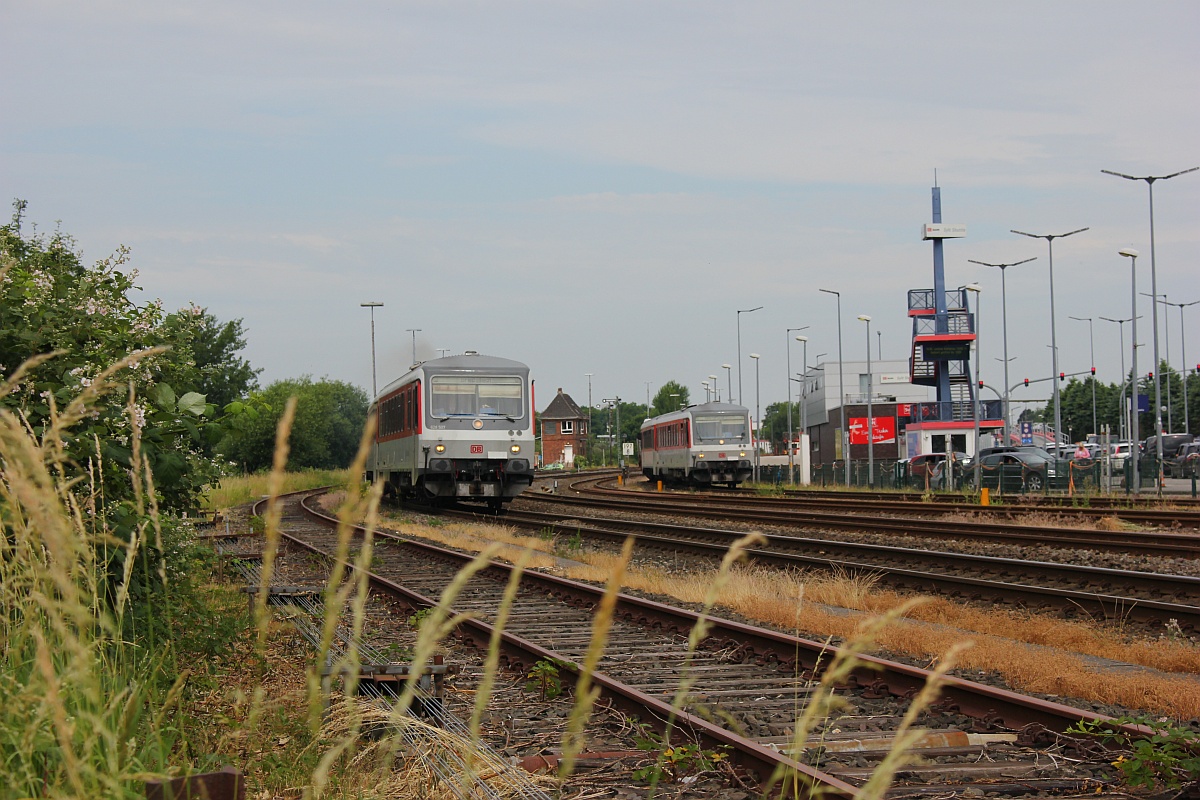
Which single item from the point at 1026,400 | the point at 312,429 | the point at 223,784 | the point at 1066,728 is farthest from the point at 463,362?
the point at 1026,400

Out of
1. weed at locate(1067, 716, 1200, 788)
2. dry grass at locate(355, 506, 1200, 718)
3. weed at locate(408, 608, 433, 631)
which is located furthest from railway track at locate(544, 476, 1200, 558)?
weed at locate(1067, 716, 1200, 788)

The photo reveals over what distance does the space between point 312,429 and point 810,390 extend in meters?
54.4

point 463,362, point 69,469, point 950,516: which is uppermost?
point 463,362

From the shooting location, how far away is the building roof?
13477cm

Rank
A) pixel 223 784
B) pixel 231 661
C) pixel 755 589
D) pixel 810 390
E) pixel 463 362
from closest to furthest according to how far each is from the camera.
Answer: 1. pixel 223 784
2. pixel 231 661
3. pixel 755 589
4. pixel 463 362
5. pixel 810 390

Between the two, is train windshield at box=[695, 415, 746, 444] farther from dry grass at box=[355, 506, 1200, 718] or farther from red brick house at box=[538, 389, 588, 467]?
red brick house at box=[538, 389, 588, 467]

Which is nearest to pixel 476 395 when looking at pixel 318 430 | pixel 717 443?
pixel 717 443

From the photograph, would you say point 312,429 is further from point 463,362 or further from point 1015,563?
point 1015,563

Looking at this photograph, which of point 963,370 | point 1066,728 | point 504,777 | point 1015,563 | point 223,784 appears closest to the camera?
point 223,784

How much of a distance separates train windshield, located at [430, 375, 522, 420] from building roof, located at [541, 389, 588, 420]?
350ft

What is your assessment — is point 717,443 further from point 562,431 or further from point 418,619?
point 562,431

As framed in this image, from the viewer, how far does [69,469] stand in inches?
207

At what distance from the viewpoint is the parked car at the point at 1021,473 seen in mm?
34219

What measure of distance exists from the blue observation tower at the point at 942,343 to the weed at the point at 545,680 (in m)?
55.5
